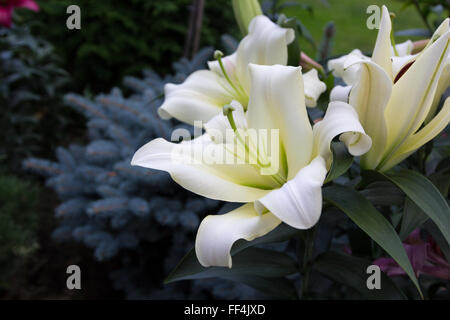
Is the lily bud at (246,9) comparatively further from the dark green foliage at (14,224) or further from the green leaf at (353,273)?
the dark green foliage at (14,224)

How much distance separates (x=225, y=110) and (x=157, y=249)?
123cm

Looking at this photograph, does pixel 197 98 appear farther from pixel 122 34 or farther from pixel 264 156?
pixel 122 34

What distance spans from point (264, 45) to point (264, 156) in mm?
171

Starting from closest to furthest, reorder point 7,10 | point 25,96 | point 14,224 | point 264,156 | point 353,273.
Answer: point 264,156
point 353,273
point 14,224
point 7,10
point 25,96

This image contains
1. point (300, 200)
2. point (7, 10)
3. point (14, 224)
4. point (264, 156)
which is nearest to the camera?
point (300, 200)

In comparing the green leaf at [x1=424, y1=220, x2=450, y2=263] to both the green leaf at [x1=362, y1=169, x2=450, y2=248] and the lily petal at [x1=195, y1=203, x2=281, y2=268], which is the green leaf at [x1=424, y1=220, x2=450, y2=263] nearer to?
the green leaf at [x1=362, y1=169, x2=450, y2=248]

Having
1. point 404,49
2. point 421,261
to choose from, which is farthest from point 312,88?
point 421,261

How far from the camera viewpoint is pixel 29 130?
2420 millimetres

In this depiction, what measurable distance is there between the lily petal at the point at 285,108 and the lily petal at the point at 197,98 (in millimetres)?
160

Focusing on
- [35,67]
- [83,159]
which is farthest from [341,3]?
[83,159]

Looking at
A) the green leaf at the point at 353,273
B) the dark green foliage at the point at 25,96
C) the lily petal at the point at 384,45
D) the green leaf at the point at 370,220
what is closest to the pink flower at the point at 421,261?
the green leaf at the point at 353,273

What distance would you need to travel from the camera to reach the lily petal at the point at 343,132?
432mm

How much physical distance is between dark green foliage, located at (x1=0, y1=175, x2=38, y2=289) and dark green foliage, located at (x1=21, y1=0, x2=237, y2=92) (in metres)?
1.14

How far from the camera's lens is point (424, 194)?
0.48 m
